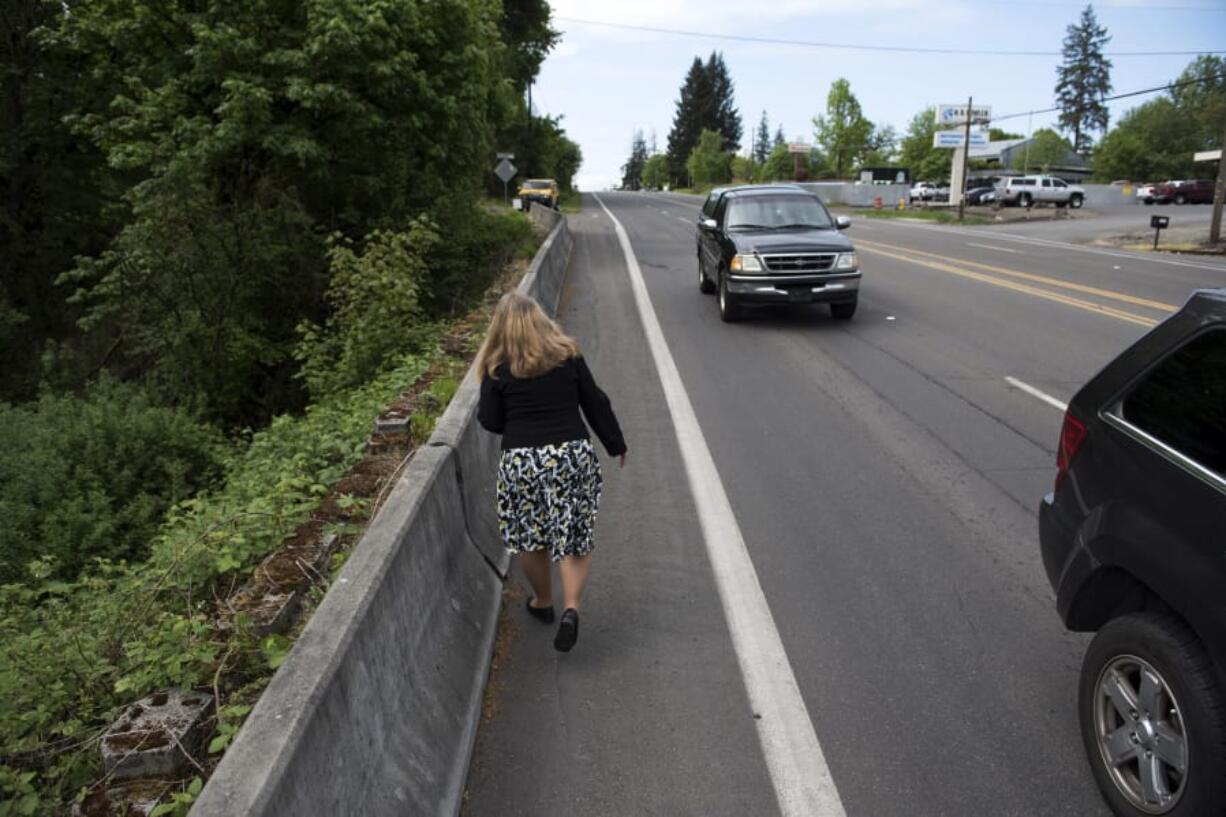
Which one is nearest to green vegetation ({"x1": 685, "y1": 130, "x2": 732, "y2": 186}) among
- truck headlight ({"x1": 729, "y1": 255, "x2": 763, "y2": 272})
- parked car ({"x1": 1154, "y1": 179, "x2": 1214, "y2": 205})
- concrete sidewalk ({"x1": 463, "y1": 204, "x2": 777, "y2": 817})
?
parked car ({"x1": 1154, "y1": 179, "x2": 1214, "y2": 205})

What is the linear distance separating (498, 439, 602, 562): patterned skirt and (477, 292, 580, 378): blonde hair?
1.31 ft

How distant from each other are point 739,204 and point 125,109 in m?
12.0

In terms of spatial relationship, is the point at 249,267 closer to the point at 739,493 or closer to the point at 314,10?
the point at 314,10

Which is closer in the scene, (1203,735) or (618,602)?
(1203,735)

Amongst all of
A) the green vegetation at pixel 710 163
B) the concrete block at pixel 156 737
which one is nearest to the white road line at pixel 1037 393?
the concrete block at pixel 156 737

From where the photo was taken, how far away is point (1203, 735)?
264 centimetres

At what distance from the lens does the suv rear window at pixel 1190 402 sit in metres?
2.85

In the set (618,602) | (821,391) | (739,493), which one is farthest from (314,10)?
(618,602)

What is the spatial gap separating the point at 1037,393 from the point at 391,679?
7718 mm

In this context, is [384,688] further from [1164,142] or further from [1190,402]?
[1164,142]

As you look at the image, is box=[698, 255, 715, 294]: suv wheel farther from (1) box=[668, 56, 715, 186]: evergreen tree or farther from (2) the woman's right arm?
(1) box=[668, 56, 715, 186]: evergreen tree

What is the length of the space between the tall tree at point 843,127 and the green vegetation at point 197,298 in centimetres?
7982

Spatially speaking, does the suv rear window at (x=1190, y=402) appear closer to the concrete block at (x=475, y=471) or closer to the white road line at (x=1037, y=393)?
the concrete block at (x=475, y=471)

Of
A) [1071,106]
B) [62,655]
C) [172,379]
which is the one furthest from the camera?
[1071,106]
